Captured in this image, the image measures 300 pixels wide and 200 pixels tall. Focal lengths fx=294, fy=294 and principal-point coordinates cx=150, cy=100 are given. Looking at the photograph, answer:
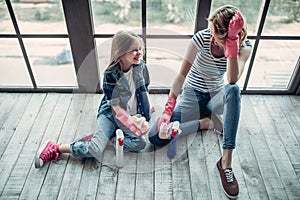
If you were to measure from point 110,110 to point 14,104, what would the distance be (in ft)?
2.16

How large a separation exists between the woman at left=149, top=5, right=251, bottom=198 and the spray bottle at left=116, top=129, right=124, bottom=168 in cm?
19

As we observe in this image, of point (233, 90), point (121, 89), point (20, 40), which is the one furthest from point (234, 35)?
point (20, 40)

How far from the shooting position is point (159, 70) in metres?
1.74

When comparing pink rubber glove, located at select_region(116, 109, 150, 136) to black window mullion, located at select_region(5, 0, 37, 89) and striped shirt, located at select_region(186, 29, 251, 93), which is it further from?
black window mullion, located at select_region(5, 0, 37, 89)

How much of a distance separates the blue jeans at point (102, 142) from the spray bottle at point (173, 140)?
13cm

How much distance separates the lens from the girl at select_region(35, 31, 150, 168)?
1300mm

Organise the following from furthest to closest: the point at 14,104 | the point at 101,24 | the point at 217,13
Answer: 1. the point at 14,104
2. the point at 101,24
3. the point at 217,13

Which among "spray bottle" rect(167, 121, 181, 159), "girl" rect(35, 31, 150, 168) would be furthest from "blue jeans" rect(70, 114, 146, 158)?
"spray bottle" rect(167, 121, 181, 159)

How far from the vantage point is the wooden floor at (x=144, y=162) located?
1312 millimetres

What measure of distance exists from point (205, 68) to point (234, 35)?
0.93 ft

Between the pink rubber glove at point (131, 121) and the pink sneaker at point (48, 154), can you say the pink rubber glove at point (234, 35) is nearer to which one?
the pink rubber glove at point (131, 121)

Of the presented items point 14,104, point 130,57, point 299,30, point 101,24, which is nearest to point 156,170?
point 130,57

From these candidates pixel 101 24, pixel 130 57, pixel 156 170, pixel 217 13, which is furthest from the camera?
pixel 101 24

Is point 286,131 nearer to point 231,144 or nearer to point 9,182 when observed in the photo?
point 231,144
